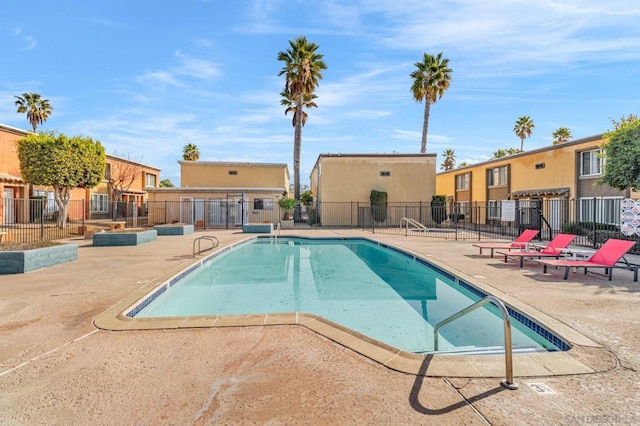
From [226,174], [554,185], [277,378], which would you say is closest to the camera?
[277,378]

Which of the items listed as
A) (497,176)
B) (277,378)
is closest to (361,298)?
(277,378)

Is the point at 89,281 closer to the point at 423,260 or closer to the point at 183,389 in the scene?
the point at 183,389

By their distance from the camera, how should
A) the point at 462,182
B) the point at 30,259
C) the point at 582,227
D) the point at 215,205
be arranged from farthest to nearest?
the point at 462,182 → the point at 215,205 → the point at 582,227 → the point at 30,259

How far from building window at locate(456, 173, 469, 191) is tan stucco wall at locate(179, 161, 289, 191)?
688 inches

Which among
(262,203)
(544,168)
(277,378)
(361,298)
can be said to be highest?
(544,168)

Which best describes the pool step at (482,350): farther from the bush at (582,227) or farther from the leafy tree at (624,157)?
the bush at (582,227)

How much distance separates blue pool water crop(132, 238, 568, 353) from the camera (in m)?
5.43

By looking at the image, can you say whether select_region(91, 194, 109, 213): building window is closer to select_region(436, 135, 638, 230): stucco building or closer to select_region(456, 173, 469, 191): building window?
select_region(436, 135, 638, 230): stucco building

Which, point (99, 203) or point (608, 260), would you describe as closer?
point (608, 260)

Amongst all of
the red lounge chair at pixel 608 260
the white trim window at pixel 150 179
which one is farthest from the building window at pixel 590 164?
the white trim window at pixel 150 179

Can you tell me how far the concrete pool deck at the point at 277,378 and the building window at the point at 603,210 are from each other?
15.9 metres

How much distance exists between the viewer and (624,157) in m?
11.5

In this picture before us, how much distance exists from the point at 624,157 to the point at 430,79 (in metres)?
23.7

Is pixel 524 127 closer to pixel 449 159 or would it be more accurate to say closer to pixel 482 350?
pixel 449 159
